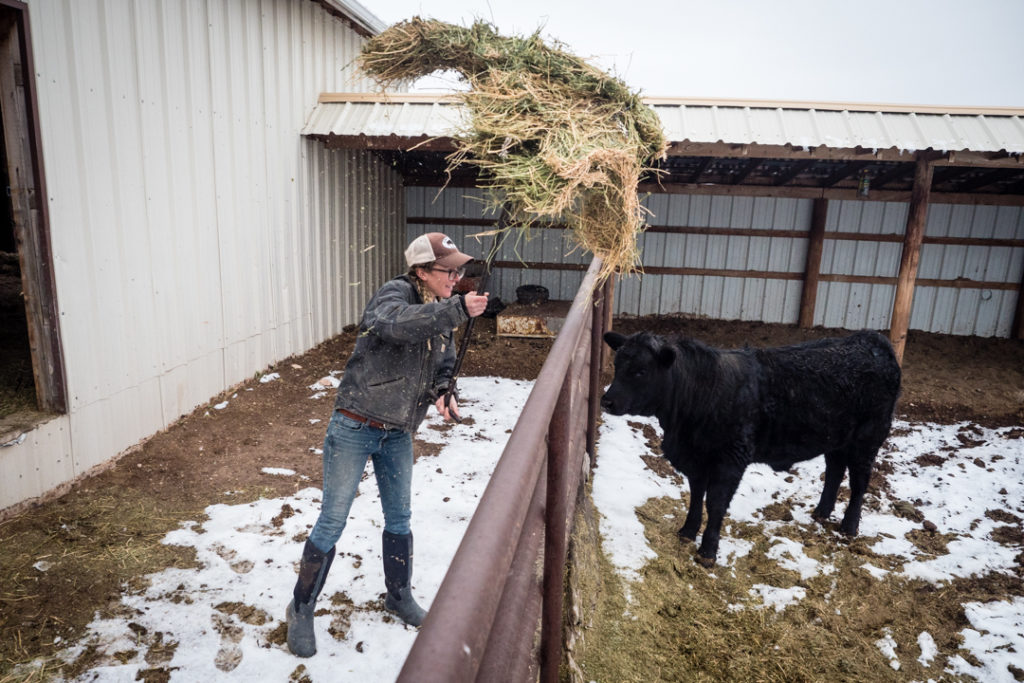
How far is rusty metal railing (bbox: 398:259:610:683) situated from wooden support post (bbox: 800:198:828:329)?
9983 millimetres

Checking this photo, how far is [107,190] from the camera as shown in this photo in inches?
172

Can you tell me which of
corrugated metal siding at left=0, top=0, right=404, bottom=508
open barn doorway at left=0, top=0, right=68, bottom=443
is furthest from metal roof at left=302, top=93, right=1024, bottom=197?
open barn doorway at left=0, top=0, right=68, bottom=443

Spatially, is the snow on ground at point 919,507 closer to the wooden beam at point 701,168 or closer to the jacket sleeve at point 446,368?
the jacket sleeve at point 446,368

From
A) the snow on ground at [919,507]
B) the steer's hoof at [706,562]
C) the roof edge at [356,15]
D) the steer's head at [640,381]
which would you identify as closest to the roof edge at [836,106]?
the roof edge at [356,15]

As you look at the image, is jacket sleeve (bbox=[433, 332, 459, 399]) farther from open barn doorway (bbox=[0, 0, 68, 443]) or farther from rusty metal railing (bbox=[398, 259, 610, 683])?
open barn doorway (bbox=[0, 0, 68, 443])

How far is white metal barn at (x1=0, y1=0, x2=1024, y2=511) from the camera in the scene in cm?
399

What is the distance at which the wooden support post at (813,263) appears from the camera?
35.4ft

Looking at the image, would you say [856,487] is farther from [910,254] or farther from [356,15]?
[356,15]

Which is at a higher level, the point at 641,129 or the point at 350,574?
the point at 641,129

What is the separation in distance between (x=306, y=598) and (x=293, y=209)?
5826 millimetres

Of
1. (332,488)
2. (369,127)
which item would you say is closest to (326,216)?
(369,127)

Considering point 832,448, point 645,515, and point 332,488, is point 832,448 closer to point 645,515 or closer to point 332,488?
point 645,515

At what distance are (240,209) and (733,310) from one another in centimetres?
933

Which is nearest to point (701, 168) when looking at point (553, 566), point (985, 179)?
point (985, 179)
